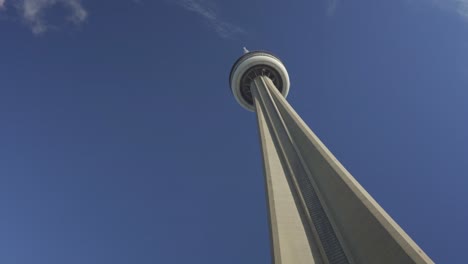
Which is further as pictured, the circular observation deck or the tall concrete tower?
the circular observation deck

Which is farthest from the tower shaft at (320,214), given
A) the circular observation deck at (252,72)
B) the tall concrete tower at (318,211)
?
the circular observation deck at (252,72)

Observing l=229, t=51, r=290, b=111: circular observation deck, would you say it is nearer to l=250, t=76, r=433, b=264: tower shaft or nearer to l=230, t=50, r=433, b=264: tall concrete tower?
l=230, t=50, r=433, b=264: tall concrete tower

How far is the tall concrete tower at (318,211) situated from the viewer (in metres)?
11.2

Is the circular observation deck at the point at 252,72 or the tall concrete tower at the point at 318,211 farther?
the circular observation deck at the point at 252,72

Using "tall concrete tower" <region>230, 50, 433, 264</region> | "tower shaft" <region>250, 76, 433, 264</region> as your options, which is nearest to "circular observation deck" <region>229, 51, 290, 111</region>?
"tall concrete tower" <region>230, 50, 433, 264</region>

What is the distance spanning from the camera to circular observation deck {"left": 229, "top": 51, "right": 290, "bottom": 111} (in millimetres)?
35406

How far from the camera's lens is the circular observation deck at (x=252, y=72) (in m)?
35.4

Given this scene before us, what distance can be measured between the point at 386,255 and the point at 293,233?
3.79m

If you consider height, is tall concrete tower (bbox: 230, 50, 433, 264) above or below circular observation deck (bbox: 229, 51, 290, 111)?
below

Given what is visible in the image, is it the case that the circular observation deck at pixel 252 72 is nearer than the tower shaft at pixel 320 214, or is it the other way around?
the tower shaft at pixel 320 214

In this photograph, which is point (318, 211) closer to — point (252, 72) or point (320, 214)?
point (320, 214)

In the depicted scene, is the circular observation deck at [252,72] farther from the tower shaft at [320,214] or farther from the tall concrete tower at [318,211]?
the tower shaft at [320,214]

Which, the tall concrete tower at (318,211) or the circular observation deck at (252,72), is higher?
the circular observation deck at (252,72)

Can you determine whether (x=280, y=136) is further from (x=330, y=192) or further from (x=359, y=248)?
(x=359, y=248)
